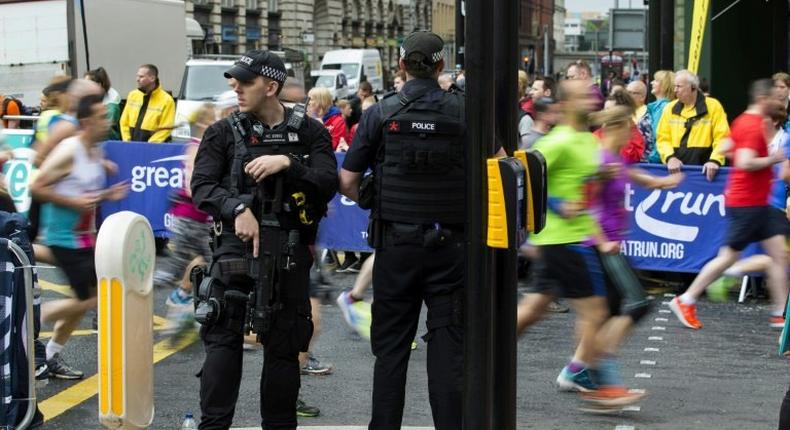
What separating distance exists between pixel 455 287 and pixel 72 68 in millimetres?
22413

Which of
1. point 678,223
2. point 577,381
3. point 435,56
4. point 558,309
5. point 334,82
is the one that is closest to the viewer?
point 435,56

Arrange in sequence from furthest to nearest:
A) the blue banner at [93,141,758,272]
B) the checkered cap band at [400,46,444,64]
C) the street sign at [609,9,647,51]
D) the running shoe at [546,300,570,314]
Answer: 1. the street sign at [609,9,647,51]
2. the blue banner at [93,141,758,272]
3. the running shoe at [546,300,570,314]
4. the checkered cap band at [400,46,444,64]

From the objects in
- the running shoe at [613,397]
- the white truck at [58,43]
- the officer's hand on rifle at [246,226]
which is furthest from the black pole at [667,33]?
the white truck at [58,43]

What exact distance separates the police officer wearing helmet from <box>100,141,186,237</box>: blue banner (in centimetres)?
760

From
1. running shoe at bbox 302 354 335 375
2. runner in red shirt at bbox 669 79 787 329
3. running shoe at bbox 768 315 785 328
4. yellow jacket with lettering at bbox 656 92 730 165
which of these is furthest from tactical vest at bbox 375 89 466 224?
yellow jacket with lettering at bbox 656 92 730 165

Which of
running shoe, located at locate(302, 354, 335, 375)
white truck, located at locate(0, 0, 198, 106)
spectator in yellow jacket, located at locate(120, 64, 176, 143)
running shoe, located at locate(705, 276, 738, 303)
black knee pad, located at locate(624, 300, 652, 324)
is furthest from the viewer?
white truck, located at locate(0, 0, 198, 106)

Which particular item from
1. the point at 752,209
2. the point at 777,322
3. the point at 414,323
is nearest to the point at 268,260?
the point at 414,323

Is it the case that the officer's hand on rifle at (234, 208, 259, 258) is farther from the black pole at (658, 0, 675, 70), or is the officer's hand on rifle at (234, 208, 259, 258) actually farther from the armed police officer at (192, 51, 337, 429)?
the black pole at (658, 0, 675, 70)

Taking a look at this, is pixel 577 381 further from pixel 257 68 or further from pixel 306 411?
pixel 257 68

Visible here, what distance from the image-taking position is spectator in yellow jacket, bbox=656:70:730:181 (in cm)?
1165

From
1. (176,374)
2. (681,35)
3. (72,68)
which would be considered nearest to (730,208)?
(176,374)

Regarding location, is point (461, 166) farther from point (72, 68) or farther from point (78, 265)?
point (72, 68)

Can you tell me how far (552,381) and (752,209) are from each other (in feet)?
7.89

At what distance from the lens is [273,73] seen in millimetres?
5664
